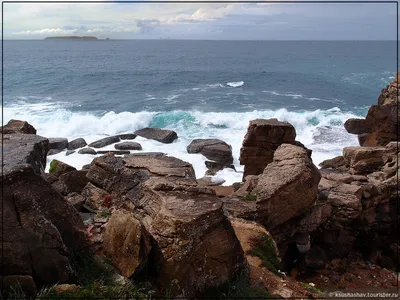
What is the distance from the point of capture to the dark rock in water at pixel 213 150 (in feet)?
89.5

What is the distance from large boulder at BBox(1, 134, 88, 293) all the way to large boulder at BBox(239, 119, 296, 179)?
12.8 meters

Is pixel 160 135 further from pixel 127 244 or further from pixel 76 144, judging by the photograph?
pixel 127 244

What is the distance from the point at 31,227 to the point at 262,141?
13687 millimetres

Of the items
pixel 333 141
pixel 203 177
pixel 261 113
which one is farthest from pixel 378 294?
pixel 261 113

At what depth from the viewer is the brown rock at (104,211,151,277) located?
6844 millimetres

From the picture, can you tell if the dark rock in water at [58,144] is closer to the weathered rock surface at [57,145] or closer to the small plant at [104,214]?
the weathered rock surface at [57,145]

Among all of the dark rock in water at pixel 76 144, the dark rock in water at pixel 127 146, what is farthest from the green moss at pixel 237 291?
the dark rock in water at pixel 76 144

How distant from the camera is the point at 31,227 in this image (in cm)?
628

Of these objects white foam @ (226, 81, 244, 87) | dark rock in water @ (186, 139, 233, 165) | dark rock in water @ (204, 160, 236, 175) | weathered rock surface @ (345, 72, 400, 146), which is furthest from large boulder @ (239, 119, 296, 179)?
white foam @ (226, 81, 244, 87)

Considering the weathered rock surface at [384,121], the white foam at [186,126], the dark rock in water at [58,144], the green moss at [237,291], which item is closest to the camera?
the green moss at [237,291]

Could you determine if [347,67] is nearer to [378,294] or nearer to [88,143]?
[88,143]

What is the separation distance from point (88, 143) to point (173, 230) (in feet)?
83.2

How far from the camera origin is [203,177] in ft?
80.7

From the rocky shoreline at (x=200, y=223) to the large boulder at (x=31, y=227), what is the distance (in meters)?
0.02
